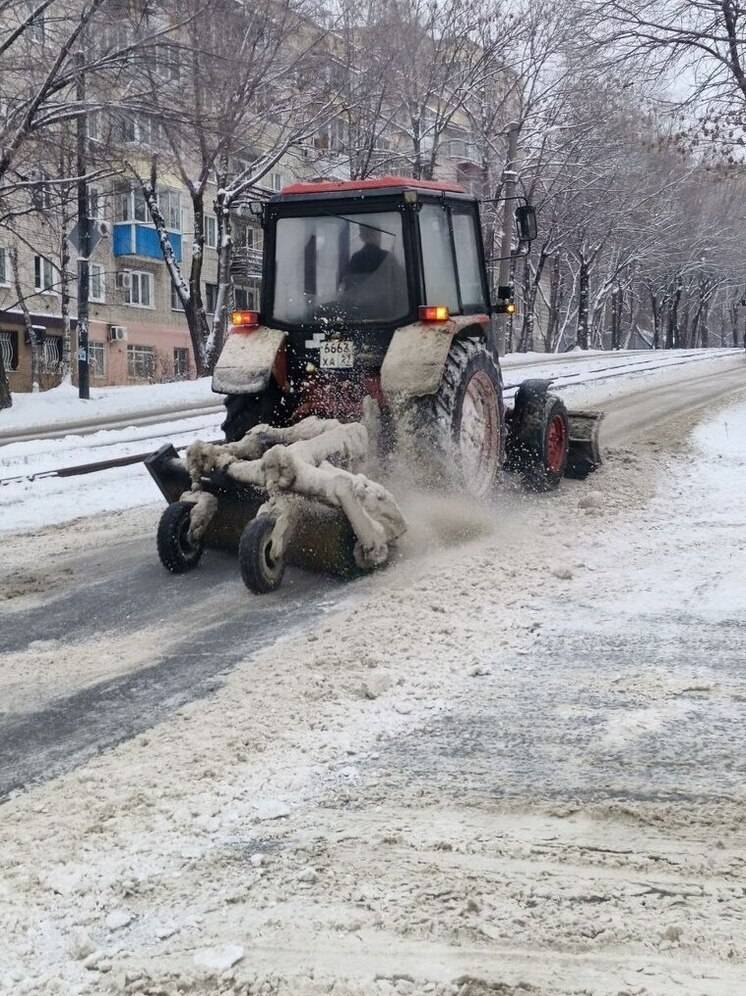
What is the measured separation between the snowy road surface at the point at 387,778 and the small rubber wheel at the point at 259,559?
0.13 m

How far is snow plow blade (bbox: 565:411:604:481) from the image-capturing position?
991 cm

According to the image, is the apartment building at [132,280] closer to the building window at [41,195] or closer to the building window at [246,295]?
the building window at [246,295]

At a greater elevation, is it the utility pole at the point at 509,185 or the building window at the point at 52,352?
the utility pole at the point at 509,185

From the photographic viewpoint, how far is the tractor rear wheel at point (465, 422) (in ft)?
24.8

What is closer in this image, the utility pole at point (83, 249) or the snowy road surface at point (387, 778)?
the snowy road surface at point (387, 778)

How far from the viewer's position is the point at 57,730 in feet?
14.2

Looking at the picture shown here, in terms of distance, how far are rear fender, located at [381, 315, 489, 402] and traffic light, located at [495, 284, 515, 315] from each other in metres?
1.26

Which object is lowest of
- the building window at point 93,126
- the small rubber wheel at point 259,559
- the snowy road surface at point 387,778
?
the snowy road surface at point 387,778

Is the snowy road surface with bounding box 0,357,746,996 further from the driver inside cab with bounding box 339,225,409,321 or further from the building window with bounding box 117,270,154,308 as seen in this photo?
the building window with bounding box 117,270,154,308

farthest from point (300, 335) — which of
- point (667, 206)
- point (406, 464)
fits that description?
point (667, 206)

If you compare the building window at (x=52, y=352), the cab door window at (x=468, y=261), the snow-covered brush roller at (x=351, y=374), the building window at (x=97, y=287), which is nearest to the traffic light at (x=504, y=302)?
the snow-covered brush roller at (x=351, y=374)

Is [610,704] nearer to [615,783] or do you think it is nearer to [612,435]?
[615,783]

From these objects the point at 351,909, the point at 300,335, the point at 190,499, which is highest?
Result: the point at 300,335

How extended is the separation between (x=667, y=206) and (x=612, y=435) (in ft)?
128
